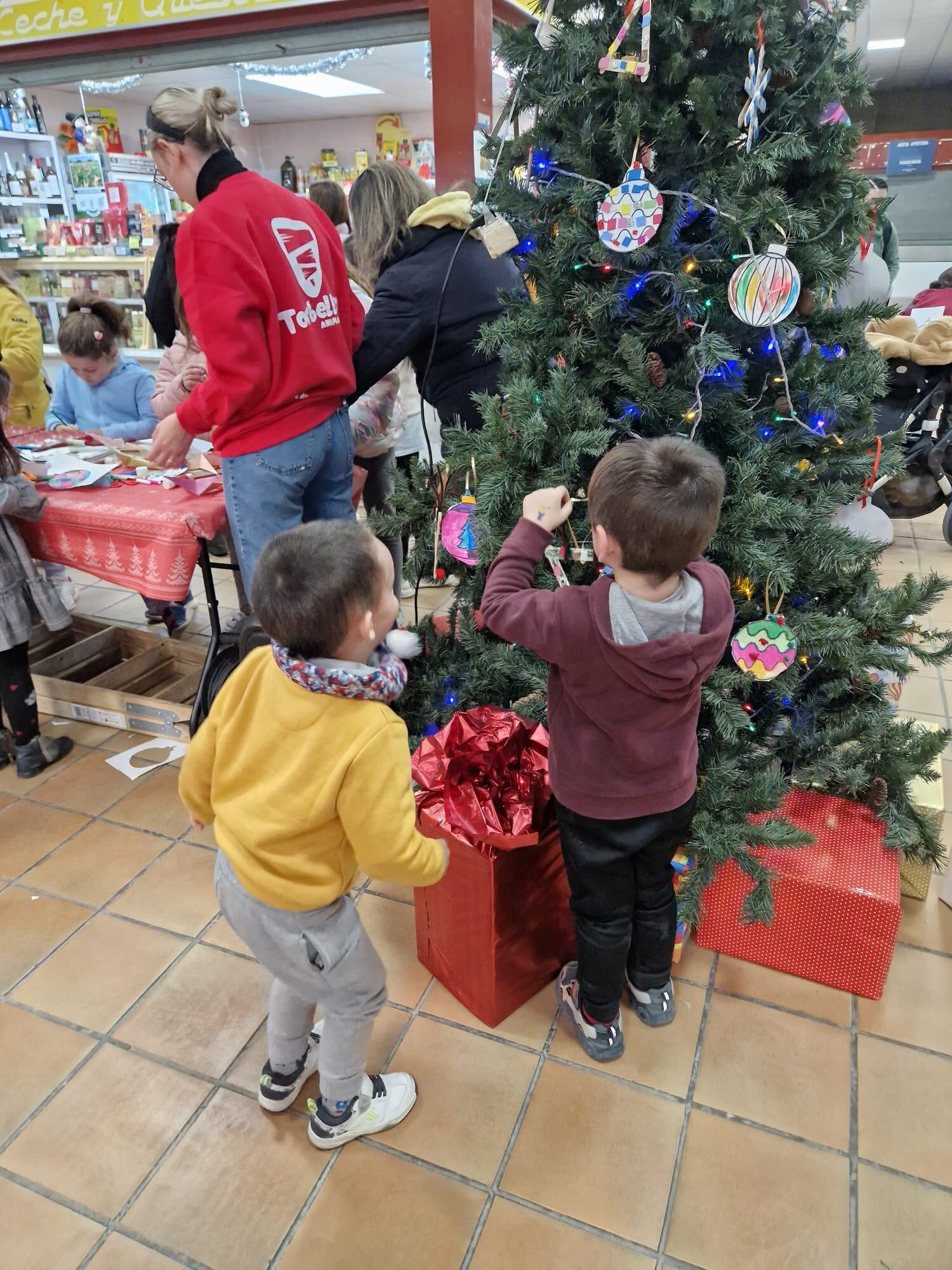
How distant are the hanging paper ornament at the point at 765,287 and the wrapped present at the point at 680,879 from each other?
3.79 ft

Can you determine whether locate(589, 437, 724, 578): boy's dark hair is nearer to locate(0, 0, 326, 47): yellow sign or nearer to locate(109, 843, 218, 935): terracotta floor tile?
locate(109, 843, 218, 935): terracotta floor tile

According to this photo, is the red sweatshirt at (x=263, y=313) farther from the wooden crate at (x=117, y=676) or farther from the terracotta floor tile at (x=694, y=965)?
the terracotta floor tile at (x=694, y=965)

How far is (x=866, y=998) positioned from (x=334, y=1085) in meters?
1.26

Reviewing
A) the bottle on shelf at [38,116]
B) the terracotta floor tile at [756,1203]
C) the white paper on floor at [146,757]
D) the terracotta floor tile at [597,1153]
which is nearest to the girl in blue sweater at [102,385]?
the white paper on floor at [146,757]

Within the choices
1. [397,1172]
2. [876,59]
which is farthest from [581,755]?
[876,59]

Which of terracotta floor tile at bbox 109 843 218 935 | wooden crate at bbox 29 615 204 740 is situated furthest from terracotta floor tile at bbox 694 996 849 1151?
wooden crate at bbox 29 615 204 740

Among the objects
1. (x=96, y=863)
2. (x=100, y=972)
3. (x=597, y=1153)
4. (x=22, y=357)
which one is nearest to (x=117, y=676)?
(x=96, y=863)

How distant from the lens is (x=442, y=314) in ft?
7.25

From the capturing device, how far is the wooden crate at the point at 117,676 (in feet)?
9.69

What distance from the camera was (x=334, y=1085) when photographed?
1521 mm

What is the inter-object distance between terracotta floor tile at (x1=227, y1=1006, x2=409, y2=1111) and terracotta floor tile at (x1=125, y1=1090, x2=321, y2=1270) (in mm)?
43

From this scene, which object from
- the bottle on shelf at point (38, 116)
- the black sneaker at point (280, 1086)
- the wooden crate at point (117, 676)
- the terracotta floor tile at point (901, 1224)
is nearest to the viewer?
the terracotta floor tile at point (901, 1224)

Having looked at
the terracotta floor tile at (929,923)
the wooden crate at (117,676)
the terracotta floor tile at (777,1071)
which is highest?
the wooden crate at (117,676)

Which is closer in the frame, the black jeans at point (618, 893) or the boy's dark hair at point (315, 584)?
the boy's dark hair at point (315, 584)
